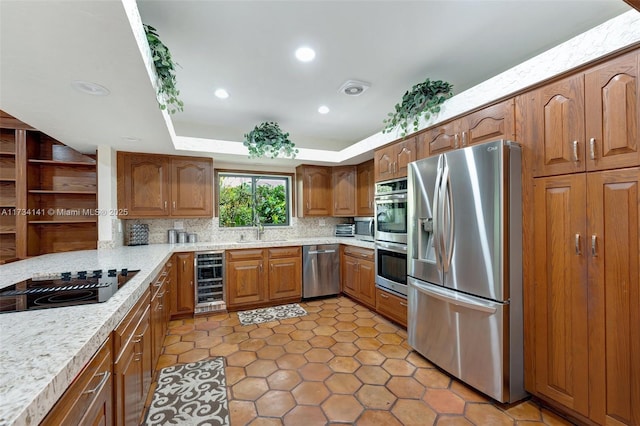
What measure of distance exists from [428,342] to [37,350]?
2378mm

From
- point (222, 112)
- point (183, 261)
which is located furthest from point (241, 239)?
point (222, 112)

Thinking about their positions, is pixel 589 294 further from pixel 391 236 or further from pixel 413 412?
pixel 391 236

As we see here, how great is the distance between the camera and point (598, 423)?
4.82ft

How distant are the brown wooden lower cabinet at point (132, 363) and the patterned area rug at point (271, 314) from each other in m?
1.51

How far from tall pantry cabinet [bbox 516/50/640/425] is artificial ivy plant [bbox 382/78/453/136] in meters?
0.68

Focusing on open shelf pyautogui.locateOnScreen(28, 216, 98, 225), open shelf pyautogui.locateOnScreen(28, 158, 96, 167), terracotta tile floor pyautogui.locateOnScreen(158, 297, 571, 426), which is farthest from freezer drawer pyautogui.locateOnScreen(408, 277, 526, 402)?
open shelf pyautogui.locateOnScreen(28, 158, 96, 167)

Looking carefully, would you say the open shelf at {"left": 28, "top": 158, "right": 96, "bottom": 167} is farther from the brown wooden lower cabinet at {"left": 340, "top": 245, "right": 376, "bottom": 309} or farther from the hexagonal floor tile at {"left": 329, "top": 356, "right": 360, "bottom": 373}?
the hexagonal floor tile at {"left": 329, "top": 356, "right": 360, "bottom": 373}

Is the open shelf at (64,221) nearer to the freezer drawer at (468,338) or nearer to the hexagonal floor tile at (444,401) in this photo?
the freezer drawer at (468,338)

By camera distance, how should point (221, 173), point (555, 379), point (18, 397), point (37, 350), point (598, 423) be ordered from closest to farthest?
point (18, 397) → point (37, 350) → point (598, 423) → point (555, 379) → point (221, 173)

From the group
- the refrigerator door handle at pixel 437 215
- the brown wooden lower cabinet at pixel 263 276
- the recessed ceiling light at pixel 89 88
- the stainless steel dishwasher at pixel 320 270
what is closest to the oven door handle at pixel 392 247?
the refrigerator door handle at pixel 437 215

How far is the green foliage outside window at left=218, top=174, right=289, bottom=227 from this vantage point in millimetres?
4246

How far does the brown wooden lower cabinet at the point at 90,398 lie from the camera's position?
721 millimetres

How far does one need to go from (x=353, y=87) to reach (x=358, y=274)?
7.74ft

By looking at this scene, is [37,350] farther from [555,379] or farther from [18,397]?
[555,379]
